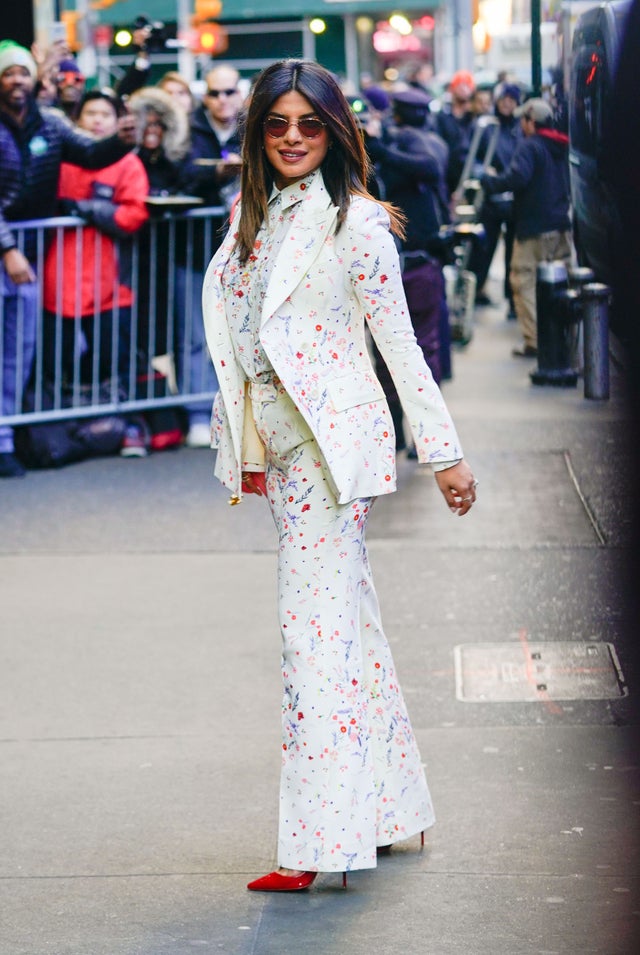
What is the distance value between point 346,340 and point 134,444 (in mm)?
6024

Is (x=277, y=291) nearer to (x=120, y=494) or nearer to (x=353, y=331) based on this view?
(x=353, y=331)

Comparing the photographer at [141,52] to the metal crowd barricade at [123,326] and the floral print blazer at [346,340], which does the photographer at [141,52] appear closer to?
the metal crowd barricade at [123,326]

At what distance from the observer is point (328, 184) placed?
12.7 ft

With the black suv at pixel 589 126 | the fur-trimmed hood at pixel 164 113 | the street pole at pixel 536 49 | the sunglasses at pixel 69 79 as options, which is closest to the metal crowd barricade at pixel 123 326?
the fur-trimmed hood at pixel 164 113

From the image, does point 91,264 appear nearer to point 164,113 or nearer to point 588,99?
point 164,113

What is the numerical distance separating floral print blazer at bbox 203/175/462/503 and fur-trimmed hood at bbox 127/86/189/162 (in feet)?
20.5

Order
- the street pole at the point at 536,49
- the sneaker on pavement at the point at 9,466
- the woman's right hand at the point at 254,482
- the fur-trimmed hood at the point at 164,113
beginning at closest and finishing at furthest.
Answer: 1. the woman's right hand at the point at 254,482
2. the street pole at the point at 536,49
3. the sneaker on pavement at the point at 9,466
4. the fur-trimmed hood at the point at 164,113

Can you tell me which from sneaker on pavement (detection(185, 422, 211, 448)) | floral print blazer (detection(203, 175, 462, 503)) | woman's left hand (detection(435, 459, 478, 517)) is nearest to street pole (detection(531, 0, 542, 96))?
floral print blazer (detection(203, 175, 462, 503))

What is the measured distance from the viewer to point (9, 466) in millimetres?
9227

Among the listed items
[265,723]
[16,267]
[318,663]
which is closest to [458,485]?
[318,663]

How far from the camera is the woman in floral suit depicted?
3826mm

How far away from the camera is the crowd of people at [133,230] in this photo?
9.29m

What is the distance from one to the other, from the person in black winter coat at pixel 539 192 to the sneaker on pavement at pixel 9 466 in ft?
11.5

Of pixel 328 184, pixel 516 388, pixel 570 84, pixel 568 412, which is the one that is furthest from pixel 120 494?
pixel 328 184
